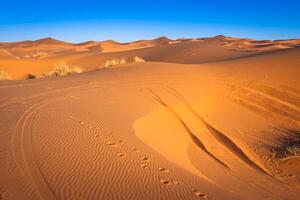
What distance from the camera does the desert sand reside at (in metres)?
4.88

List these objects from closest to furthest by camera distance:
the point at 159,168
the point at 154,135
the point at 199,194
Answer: the point at 199,194 → the point at 159,168 → the point at 154,135

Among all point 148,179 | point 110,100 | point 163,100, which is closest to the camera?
point 148,179

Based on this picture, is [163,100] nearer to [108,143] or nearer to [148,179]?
[108,143]

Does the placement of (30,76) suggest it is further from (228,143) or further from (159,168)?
(159,168)

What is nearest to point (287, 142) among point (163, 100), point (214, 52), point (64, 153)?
point (163, 100)

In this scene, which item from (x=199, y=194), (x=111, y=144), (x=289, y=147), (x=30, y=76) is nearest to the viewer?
(x=199, y=194)

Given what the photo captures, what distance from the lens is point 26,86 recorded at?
13.1 m

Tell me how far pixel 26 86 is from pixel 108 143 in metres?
7.85

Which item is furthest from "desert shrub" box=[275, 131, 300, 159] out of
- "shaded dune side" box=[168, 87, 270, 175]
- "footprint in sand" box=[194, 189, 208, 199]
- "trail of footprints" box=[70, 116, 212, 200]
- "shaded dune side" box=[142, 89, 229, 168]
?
"footprint in sand" box=[194, 189, 208, 199]

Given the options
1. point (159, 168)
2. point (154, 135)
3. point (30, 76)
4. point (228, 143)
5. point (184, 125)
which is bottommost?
point (30, 76)

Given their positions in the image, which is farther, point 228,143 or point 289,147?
point 228,143

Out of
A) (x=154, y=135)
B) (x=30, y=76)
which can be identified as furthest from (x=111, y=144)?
(x=30, y=76)

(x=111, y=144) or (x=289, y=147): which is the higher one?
(x=111, y=144)

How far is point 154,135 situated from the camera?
8.20m
